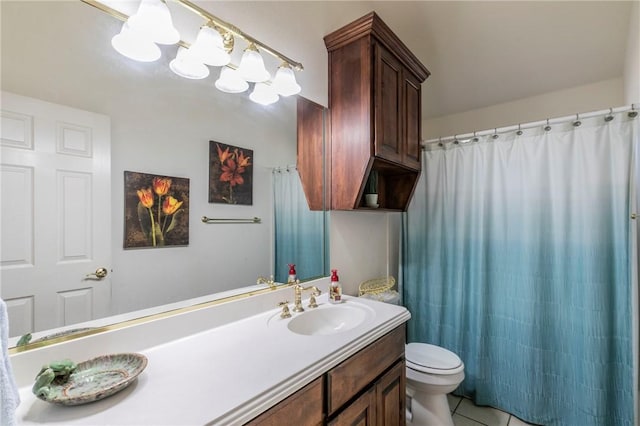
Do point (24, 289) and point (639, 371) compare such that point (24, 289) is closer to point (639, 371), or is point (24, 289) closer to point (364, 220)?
point (364, 220)

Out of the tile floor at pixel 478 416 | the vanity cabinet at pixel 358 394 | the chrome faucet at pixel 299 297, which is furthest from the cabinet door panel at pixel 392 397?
the tile floor at pixel 478 416

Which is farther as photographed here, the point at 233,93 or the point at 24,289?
the point at 233,93

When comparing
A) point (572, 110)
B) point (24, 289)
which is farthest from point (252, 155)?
point (572, 110)

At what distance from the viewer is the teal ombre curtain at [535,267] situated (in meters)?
1.60

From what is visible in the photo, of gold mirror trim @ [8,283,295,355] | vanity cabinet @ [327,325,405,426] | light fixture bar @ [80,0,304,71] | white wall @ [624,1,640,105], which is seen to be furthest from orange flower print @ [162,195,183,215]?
white wall @ [624,1,640,105]

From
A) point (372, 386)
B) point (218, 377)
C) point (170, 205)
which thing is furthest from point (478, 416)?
point (170, 205)

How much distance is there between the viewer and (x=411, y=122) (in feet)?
6.21

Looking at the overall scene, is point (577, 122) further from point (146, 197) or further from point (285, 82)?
point (146, 197)

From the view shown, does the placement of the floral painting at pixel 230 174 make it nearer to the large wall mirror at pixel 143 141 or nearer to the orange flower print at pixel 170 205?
the large wall mirror at pixel 143 141

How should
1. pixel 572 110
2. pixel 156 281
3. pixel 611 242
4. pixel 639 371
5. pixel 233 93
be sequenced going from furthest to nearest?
pixel 572 110 → pixel 611 242 → pixel 639 371 → pixel 233 93 → pixel 156 281

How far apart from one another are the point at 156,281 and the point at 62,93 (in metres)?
0.66

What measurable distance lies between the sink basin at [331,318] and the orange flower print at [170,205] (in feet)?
2.26

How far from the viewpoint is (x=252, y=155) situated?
138 cm

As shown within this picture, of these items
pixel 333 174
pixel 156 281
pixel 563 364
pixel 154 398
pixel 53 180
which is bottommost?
pixel 563 364
